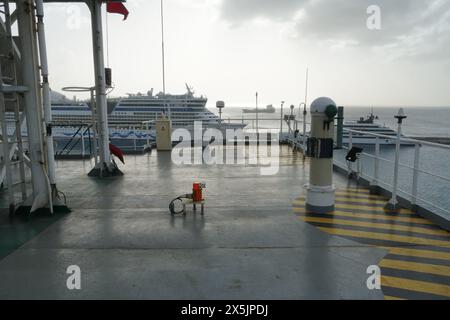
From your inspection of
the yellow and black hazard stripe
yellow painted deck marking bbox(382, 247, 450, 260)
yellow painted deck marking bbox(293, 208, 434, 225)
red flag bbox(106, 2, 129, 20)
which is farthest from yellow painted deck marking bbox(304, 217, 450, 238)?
red flag bbox(106, 2, 129, 20)

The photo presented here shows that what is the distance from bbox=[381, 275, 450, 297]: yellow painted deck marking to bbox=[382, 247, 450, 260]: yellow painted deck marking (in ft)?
2.28

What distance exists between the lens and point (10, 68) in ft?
17.5

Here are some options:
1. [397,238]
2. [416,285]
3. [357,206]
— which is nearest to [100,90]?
[357,206]

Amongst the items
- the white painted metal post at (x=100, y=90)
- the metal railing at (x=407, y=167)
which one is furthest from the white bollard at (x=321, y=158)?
the white painted metal post at (x=100, y=90)

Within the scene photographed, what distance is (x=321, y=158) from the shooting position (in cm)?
566

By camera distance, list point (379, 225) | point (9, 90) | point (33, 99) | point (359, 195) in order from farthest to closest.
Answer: point (359, 195) < point (33, 99) < point (9, 90) < point (379, 225)

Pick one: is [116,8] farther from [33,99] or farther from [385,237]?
[385,237]

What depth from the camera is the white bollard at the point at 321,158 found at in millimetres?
5605

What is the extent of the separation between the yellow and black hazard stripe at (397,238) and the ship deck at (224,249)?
0.01m

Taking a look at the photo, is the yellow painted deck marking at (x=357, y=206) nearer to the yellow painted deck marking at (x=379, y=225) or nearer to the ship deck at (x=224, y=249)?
the ship deck at (x=224, y=249)

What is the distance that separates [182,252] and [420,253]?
9.67ft

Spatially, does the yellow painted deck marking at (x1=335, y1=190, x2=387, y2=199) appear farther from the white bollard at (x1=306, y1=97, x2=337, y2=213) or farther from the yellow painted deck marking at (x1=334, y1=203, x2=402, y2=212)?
the white bollard at (x1=306, y1=97, x2=337, y2=213)

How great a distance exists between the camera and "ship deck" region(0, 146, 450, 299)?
125 inches
